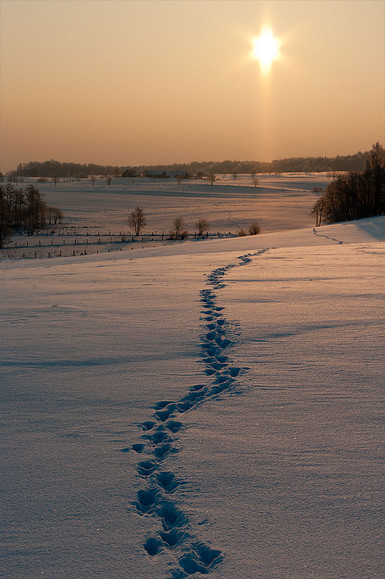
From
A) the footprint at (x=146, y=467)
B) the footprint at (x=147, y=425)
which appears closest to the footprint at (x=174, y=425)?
the footprint at (x=147, y=425)

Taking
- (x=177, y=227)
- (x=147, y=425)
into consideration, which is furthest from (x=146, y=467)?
(x=177, y=227)

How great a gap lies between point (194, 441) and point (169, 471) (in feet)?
1.70

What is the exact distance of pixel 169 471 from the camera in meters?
4.23

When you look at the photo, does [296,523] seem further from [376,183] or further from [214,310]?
[376,183]

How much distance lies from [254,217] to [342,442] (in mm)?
81201

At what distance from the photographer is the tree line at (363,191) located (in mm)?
47531

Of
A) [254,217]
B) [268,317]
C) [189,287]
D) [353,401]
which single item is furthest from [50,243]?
[353,401]

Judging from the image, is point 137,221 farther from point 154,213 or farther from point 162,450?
point 162,450

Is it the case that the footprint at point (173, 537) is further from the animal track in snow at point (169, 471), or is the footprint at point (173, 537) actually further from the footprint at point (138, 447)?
the footprint at point (138, 447)

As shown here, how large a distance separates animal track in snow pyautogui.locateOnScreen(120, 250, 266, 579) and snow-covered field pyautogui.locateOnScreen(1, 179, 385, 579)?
14 millimetres

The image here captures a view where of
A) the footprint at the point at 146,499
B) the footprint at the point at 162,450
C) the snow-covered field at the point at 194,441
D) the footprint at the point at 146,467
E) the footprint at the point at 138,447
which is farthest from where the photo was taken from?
the footprint at the point at 138,447

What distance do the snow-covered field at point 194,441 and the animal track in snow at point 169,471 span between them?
0.5 inches

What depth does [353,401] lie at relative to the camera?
210 inches

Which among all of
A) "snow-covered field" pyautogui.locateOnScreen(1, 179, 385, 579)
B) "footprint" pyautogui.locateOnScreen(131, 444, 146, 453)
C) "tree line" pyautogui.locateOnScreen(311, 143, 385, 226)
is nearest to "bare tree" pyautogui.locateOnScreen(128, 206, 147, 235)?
"tree line" pyautogui.locateOnScreen(311, 143, 385, 226)
